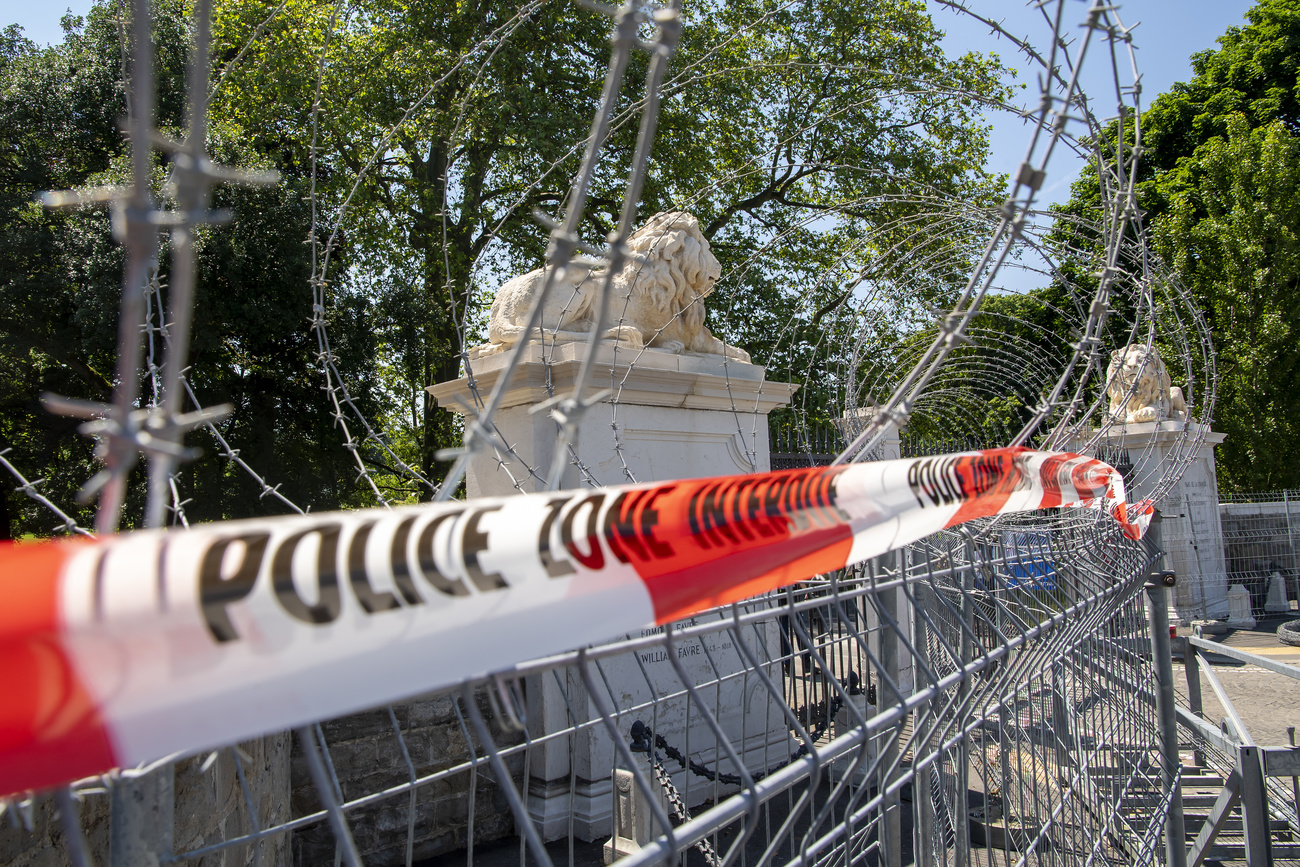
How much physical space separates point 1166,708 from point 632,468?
316cm

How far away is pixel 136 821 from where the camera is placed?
1141mm

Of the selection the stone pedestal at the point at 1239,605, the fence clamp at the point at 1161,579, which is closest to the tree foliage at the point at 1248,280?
the stone pedestal at the point at 1239,605

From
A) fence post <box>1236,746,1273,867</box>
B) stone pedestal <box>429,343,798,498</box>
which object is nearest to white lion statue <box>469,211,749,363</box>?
stone pedestal <box>429,343,798,498</box>

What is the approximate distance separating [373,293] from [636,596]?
12.7 meters

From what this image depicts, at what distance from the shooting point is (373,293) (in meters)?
12.9

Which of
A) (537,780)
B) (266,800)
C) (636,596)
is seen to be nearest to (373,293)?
(537,780)

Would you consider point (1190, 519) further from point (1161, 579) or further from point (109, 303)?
point (109, 303)

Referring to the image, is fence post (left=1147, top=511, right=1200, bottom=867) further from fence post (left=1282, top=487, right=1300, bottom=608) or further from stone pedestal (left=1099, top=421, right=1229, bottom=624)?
fence post (left=1282, top=487, right=1300, bottom=608)

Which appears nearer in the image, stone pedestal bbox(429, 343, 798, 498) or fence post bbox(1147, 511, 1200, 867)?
fence post bbox(1147, 511, 1200, 867)

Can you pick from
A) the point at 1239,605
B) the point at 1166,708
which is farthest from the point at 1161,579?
the point at 1239,605

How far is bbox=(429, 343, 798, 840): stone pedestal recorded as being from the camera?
16.5 ft

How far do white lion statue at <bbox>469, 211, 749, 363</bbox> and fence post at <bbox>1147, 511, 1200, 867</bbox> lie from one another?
3.01 meters

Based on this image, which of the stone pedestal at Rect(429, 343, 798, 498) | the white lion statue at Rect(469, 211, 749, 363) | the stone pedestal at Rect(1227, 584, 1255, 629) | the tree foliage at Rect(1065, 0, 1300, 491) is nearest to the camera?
the stone pedestal at Rect(429, 343, 798, 498)

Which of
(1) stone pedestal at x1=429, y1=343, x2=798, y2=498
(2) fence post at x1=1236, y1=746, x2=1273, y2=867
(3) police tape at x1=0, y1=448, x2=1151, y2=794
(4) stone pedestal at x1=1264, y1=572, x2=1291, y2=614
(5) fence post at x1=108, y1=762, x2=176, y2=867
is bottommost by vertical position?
(4) stone pedestal at x1=1264, y1=572, x2=1291, y2=614
